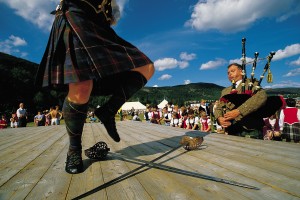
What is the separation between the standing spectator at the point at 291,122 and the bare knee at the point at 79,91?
605 cm

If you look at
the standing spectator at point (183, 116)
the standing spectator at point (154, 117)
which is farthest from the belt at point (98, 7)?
the standing spectator at point (154, 117)

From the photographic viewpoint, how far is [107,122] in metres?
2.05

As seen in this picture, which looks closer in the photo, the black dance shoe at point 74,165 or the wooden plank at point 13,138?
the black dance shoe at point 74,165

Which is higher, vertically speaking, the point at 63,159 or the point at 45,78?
the point at 45,78

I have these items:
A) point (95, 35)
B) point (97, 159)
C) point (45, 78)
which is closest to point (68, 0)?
point (95, 35)

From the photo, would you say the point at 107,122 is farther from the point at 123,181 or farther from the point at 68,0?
the point at 68,0

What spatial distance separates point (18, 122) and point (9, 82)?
1643 inches

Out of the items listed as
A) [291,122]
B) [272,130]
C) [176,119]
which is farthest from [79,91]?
[176,119]

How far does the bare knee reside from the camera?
5.65ft

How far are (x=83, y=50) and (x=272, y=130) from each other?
6.65 m

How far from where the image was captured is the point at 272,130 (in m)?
6.69

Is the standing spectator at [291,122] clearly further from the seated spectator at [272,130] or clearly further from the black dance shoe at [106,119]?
the black dance shoe at [106,119]

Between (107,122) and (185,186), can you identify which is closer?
(185,186)

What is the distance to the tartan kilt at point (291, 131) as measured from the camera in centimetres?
587
